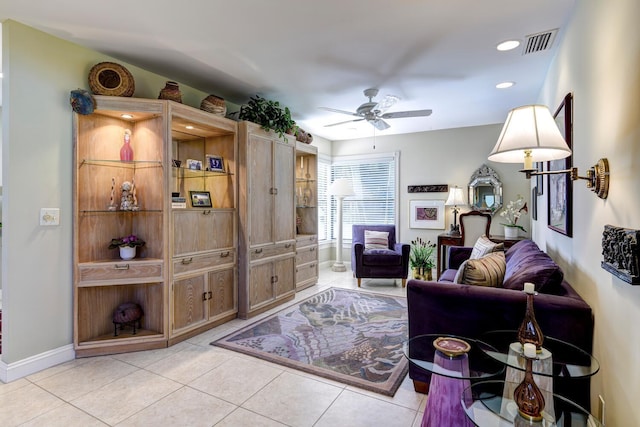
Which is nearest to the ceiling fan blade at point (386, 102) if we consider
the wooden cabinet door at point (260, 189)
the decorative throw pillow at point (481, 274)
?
the wooden cabinet door at point (260, 189)

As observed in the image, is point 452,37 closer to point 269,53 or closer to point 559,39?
point 559,39

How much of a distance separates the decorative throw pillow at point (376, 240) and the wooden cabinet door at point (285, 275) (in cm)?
151

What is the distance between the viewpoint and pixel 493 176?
520 centimetres

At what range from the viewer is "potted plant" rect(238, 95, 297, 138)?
3775mm

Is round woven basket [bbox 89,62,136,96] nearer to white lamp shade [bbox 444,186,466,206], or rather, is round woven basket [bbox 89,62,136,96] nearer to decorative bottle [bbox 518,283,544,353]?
decorative bottle [bbox 518,283,544,353]

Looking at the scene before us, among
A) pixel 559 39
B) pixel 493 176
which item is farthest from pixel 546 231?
pixel 493 176

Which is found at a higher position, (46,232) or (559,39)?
(559,39)

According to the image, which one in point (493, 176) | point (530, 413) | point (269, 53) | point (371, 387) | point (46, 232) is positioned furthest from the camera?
point (493, 176)

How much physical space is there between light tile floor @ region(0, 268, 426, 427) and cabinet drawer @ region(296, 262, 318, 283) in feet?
6.68

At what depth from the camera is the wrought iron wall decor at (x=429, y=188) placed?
18.5 ft

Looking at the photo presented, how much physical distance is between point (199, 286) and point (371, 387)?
6.21ft

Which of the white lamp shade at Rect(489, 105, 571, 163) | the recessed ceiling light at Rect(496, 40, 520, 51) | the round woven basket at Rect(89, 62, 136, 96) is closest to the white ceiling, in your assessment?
the recessed ceiling light at Rect(496, 40, 520, 51)

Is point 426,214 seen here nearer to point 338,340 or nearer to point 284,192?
point 284,192

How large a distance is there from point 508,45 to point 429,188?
3.19 m
